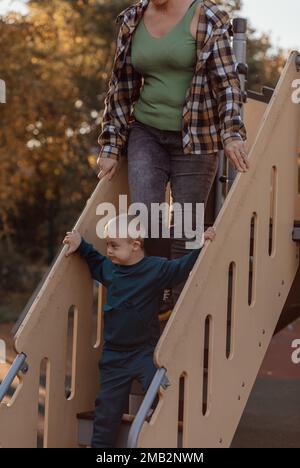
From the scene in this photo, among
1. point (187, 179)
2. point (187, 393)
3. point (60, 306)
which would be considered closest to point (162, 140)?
point (187, 179)

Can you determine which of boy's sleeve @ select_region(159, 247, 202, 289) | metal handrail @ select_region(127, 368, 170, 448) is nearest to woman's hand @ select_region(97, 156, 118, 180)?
boy's sleeve @ select_region(159, 247, 202, 289)

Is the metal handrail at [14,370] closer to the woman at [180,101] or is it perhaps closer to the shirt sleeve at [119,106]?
the woman at [180,101]

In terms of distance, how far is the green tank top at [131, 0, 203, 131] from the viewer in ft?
14.1

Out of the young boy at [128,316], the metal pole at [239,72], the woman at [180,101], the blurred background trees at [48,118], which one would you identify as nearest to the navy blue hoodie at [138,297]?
the young boy at [128,316]

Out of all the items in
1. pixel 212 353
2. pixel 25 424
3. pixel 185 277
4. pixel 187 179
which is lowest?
pixel 25 424

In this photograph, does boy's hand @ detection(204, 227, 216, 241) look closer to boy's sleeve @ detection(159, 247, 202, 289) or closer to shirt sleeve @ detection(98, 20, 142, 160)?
boy's sleeve @ detection(159, 247, 202, 289)

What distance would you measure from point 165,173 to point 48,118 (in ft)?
35.7

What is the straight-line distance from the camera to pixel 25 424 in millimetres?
4270

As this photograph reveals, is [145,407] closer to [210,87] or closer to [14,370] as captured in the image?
[14,370]

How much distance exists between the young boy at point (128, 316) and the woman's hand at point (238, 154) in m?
0.41

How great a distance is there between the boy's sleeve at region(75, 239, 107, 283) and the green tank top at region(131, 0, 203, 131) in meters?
0.60

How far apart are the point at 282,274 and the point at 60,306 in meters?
1.04

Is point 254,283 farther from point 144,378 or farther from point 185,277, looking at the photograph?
point 144,378

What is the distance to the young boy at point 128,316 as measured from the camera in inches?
164
